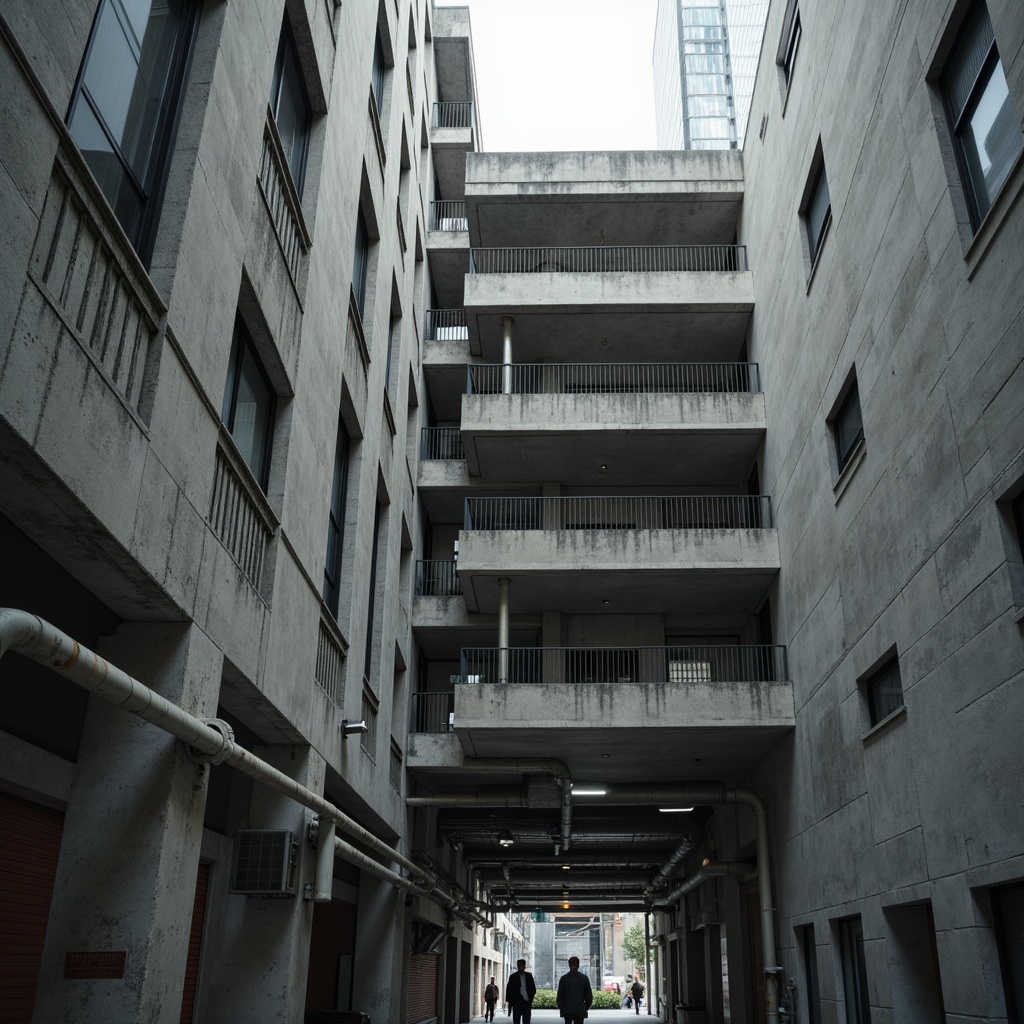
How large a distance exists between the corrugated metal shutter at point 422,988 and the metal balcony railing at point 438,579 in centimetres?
855

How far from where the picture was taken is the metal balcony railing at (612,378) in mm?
25000

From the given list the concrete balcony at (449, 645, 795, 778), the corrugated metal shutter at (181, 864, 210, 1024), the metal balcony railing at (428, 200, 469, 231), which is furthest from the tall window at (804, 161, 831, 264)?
the metal balcony railing at (428, 200, 469, 231)

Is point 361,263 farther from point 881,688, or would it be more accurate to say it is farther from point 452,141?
point 452,141

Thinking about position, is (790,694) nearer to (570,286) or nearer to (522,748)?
(522,748)

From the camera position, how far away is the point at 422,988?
24.9 m

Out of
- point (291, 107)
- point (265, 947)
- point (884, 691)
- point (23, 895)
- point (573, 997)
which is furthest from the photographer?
point (573, 997)

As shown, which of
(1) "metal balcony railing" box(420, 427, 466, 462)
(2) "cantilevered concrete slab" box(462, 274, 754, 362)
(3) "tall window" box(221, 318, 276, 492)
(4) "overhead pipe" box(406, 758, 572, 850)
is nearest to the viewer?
(3) "tall window" box(221, 318, 276, 492)

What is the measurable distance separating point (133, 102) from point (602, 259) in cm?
2034

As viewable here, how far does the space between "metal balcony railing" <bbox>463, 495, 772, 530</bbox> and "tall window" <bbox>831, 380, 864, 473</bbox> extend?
872cm

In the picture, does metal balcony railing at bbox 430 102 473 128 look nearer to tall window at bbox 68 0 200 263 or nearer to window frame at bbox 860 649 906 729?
window frame at bbox 860 649 906 729

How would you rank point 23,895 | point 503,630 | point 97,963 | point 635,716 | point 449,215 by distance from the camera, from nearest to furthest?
point 97,963 < point 23,895 < point 635,716 < point 503,630 < point 449,215

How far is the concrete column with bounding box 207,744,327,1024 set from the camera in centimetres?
1003

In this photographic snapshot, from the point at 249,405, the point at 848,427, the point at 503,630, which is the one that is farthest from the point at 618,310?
the point at 249,405

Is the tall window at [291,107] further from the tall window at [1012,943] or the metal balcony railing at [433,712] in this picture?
the metal balcony railing at [433,712]
